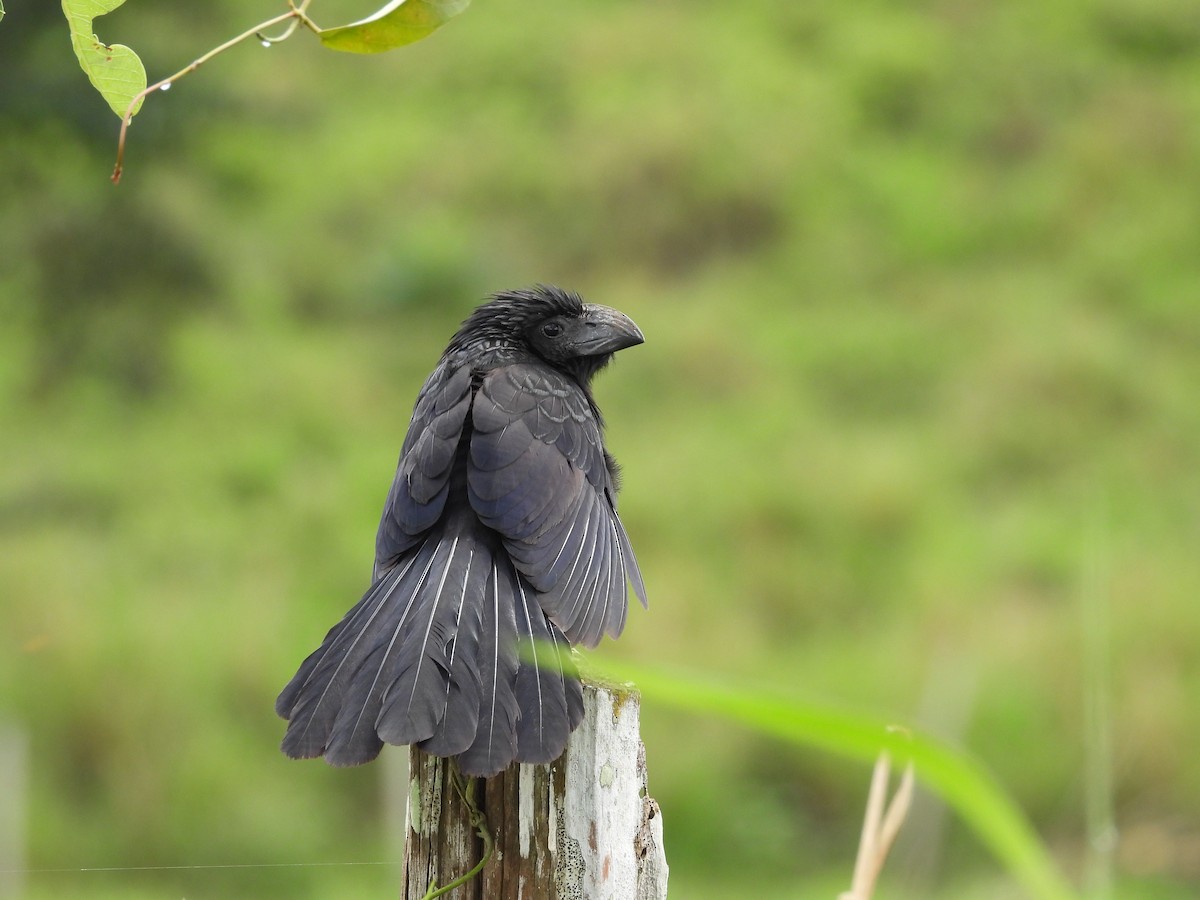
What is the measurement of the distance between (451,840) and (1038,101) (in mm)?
11546

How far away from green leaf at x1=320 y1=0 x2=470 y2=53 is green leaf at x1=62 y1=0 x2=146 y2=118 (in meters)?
0.23

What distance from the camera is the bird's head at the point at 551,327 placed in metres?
3.12

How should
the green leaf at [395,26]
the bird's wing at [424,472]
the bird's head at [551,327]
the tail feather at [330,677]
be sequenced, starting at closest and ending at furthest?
the green leaf at [395,26], the tail feather at [330,677], the bird's wing at [424,472], the bird's head at [551,327]

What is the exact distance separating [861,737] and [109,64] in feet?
4.04

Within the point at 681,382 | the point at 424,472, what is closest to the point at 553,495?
the point at 424,472

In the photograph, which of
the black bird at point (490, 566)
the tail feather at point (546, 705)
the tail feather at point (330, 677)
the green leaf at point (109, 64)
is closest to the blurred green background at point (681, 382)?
the tail feather at point (546, 705)

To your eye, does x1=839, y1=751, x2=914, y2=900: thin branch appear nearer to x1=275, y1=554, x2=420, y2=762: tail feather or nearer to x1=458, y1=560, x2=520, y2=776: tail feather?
x1=458, y1=560, x2=520, y2=776: tail feather

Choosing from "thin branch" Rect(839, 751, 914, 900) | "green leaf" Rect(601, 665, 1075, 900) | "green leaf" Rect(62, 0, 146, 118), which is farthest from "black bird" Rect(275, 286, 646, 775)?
"green leaf" Rect(601, 665, 1075, 900)

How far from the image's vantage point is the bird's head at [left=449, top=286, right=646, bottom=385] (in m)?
3.12

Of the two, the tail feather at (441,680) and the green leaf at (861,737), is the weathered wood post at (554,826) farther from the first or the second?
the green leaf at (861,737)

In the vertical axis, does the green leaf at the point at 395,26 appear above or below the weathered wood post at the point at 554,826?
above

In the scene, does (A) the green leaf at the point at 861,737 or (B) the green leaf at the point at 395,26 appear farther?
(B) the green leaf at the point at 395,26

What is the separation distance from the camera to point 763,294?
33.9 ft

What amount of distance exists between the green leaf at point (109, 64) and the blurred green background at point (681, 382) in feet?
4.94
